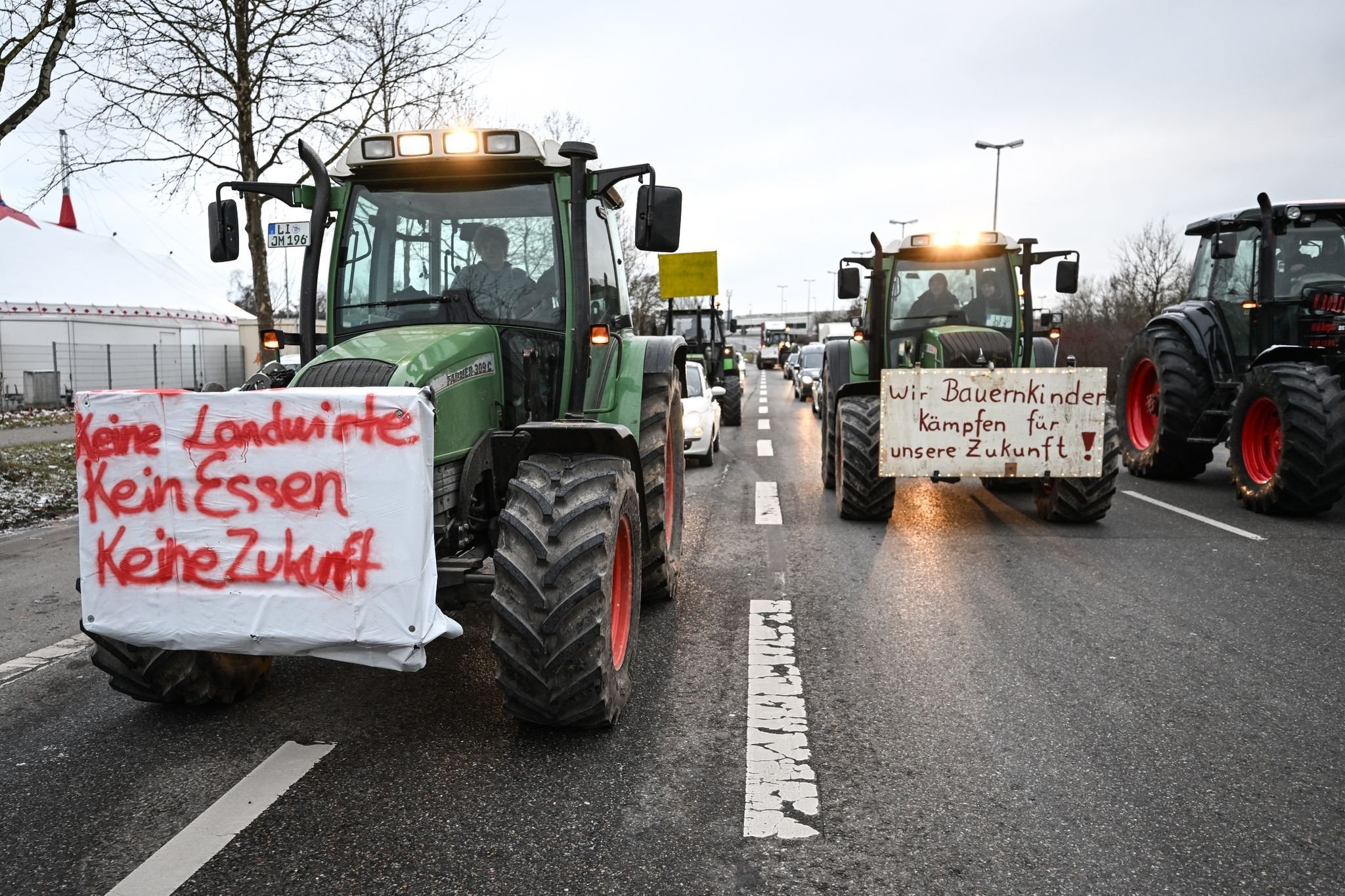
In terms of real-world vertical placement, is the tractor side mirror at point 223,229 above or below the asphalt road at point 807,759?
above

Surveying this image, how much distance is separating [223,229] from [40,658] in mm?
2406

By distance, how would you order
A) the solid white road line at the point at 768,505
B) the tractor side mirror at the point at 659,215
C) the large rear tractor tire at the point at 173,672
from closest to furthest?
the large rear tractor tire at the point at 173,672, the tractor side mirror at the point at 659,215, the solid white road line at the point at 768,505

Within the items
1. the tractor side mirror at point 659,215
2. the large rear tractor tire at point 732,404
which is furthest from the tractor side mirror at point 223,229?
the large rear tractor tire at point 732,404

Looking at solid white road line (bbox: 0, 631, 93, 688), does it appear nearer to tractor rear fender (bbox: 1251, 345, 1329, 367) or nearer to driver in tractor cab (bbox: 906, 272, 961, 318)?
driver in tractor cab (bbox: 906, 272, 961, 318)

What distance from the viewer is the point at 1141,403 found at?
41.5 ft

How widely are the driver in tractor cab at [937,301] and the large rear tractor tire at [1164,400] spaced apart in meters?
2.86

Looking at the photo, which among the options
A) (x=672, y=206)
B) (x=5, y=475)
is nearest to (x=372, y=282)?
(x=672, y=206)

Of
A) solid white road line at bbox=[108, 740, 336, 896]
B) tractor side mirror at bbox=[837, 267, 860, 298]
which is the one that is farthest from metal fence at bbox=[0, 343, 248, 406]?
solid white road line at bbox=[108, 740, 336, 896]

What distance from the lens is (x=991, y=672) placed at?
16.1 feet

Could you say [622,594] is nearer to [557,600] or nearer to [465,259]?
[557,600]

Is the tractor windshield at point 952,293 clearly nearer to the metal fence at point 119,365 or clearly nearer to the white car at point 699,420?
the white car at point 699,420

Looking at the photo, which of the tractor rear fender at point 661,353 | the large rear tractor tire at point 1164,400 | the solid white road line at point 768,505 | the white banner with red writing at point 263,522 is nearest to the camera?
the white banner with red writing at point 263,522

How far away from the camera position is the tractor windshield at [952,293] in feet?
32.9

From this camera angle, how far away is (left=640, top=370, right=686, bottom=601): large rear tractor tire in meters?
5.75
